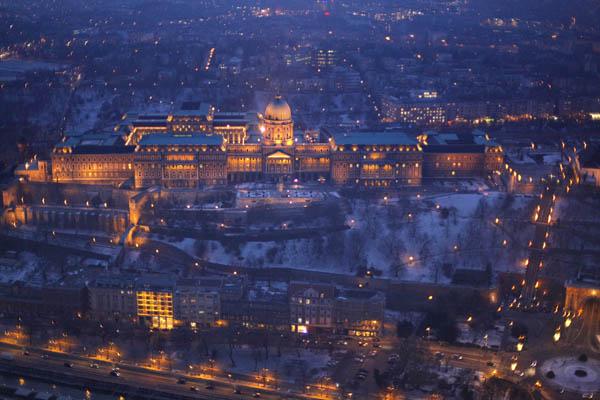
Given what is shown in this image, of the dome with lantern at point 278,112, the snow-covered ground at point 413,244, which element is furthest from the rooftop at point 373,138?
the snow-covered ground at point 413,244

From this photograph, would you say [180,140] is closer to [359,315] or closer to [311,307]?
[311,307]

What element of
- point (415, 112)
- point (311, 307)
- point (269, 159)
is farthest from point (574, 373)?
point (415, 112)

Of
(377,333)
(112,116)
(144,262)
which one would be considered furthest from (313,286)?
(112,116)

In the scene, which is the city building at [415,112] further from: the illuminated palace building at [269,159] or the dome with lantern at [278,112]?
the dome with lantern at [278,112]

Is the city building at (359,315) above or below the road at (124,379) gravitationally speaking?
above

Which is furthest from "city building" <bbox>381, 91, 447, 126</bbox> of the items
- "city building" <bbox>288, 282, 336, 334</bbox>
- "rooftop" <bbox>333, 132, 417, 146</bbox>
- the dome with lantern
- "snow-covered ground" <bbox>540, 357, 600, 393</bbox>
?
"snow-covered ground" <bbox>540, 357, 600, 393</bbox>

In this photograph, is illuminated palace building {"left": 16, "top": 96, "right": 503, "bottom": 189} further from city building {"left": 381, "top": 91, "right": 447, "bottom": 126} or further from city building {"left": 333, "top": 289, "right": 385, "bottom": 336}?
city building {"left": 333, "top": 289, "right": 385, "bottom": 336}
